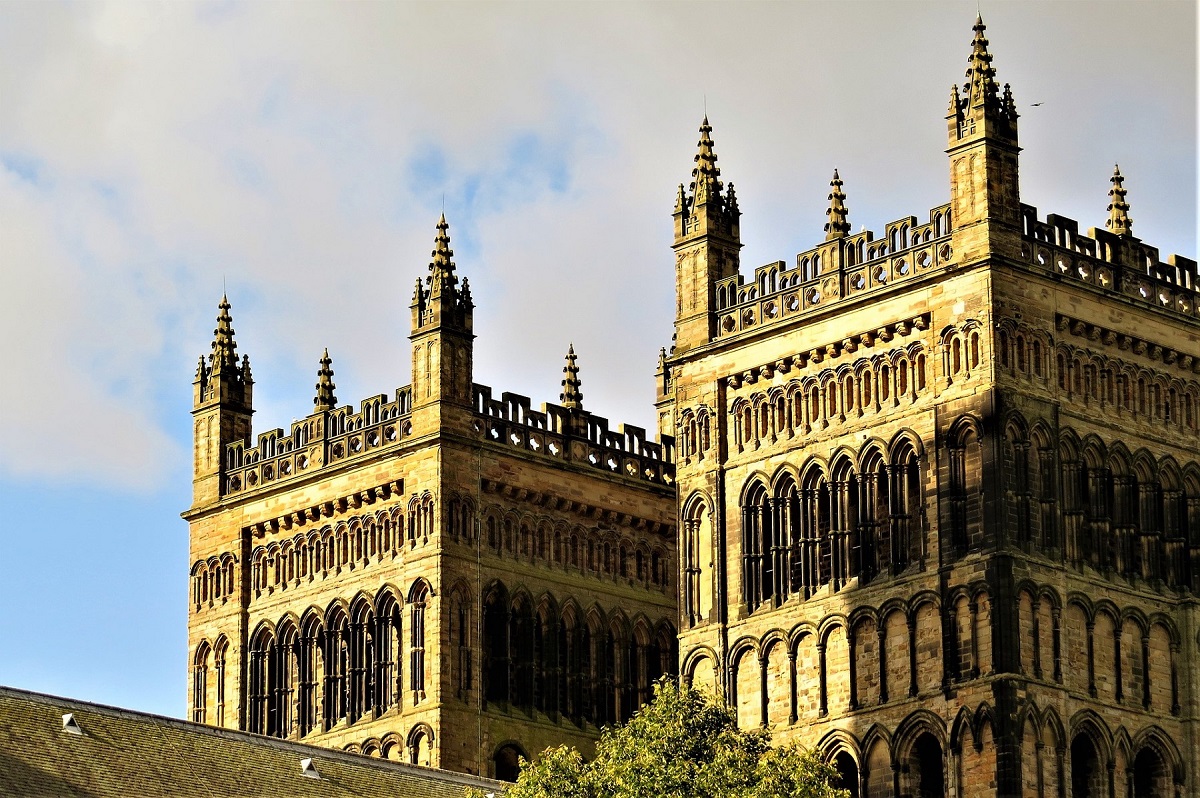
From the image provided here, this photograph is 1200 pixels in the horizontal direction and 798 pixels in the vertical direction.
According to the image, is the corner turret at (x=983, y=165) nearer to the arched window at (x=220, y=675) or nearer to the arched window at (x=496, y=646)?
the arched window at (x=496, y=646)

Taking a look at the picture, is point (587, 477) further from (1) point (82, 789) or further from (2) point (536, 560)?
(1) point (82, 789)

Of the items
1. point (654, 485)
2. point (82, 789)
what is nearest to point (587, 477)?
point (654, 485)

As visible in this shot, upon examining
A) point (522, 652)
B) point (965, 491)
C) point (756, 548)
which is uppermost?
point (965, 491)

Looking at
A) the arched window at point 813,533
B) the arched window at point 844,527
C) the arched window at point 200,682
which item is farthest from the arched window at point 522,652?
the arched window at point 844,527

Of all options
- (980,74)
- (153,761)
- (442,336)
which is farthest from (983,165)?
(153,761)

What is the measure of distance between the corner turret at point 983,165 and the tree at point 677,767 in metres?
16.6

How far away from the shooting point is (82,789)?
78000 millimetres

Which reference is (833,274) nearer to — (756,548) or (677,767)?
(756,548)

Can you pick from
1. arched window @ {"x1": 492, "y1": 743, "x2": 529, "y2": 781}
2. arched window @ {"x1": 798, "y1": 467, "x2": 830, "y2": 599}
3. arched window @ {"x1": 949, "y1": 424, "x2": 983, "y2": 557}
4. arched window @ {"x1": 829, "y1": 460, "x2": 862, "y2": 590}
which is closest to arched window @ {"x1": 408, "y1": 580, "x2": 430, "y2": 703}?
arched window @ {"x1": 492, "y1": 743, "x2": 529, "y2": 781}

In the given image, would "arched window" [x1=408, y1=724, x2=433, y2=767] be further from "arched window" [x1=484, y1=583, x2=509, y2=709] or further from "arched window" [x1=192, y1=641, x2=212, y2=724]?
"arched window" [x1=192, y1=641, x2=212, y2=724]

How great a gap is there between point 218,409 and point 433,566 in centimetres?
1217

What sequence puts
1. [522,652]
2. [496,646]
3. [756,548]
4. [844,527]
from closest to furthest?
[844,527] → [756,548] → [496,646] → [522,652]

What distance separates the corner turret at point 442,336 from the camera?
334 ft

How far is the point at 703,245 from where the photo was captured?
98.1 metres
